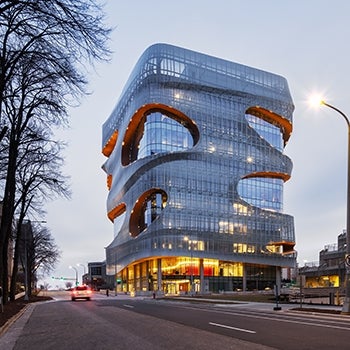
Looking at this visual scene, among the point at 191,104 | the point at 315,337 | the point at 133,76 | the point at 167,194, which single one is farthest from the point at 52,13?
the point at 133,76

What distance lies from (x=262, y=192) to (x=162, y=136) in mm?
27498

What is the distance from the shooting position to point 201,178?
101188mm

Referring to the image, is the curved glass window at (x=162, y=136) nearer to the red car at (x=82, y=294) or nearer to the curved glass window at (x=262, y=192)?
the curved glass window at (x=262, y=192)

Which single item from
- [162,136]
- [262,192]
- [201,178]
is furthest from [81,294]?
[262,192]

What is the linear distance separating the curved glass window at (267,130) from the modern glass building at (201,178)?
320mm

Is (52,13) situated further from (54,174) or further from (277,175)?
(277,175)

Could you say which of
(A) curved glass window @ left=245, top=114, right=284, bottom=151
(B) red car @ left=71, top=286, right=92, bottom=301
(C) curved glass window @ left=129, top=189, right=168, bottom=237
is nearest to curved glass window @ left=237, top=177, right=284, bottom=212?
(A) curved glass window @ left=245, top=114, right=284, bottom=151

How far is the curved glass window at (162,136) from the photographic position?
10050 cm

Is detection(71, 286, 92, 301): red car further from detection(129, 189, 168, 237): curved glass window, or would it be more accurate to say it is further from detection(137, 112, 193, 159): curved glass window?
detection(137, 112, 193, 159): curved glass window

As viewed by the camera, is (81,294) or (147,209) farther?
(147,209)

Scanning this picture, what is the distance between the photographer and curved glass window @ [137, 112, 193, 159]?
330 feet

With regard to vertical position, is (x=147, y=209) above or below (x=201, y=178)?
below

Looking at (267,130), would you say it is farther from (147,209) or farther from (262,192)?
(147,209)

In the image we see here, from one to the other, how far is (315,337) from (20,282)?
117 m
